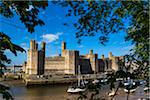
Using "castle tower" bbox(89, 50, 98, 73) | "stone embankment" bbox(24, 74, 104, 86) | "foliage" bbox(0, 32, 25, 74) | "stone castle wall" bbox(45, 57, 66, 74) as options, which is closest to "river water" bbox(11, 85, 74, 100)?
"stone embankment" bbox(24, 74, 104, 86)

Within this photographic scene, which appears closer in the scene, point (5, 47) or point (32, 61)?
point (5, 47)

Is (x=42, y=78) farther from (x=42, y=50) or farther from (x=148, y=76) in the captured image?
(x=148, y=76)

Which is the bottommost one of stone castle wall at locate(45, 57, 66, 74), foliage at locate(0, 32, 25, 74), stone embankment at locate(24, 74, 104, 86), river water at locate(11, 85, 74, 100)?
river water at locate(11, 85, 74, 100)

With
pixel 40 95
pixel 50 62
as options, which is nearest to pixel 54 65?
pixel 50 62

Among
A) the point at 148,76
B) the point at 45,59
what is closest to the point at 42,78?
the point at 45,59

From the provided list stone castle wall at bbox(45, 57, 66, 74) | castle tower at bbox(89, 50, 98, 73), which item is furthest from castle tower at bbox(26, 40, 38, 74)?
castle tower at bbox(89, 50, 98, 73)

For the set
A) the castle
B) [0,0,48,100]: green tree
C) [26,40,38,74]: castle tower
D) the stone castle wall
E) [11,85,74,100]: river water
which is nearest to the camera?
[0,0,48,100]: green tree

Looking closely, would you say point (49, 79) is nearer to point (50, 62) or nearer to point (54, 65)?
point (54, 65)

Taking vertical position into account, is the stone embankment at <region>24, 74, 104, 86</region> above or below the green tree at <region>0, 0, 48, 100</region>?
below

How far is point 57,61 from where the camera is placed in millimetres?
58125

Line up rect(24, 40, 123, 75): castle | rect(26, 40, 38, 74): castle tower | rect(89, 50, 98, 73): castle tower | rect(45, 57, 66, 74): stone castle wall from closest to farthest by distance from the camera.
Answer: rect(26, 40, 38, 74): castle tower → rect(24, 40, 123, 75): castle → rect(45, 57, 66, 74): stone castle wall → rect(89, 50, 98, 73): castle tower

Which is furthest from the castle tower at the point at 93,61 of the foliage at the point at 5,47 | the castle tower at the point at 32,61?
the foliage at the point at 5,47

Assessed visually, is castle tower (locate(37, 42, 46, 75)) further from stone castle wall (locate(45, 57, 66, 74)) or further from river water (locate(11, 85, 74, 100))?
river water (locate(11, 85, 74, 100))

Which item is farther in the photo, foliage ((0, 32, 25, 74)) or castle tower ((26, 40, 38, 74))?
castle tower ((26, 40, 38, 74))
